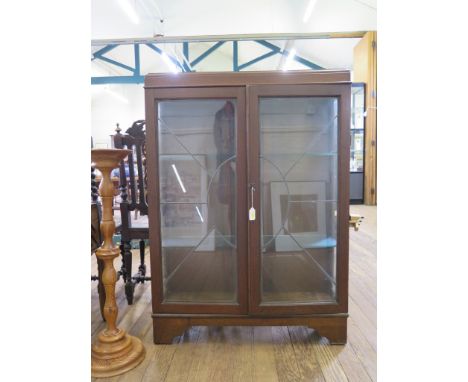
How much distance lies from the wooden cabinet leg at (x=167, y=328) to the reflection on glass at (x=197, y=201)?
95mm

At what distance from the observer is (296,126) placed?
5.24 feet

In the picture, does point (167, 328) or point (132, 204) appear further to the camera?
point (132, 204)

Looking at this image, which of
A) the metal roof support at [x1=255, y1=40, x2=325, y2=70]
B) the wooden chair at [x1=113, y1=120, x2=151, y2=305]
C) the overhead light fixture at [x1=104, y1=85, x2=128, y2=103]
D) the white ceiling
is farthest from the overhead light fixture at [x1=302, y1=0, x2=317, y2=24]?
the overhead light fixture at [x1=104, y1=85, x2=128, y2=103]

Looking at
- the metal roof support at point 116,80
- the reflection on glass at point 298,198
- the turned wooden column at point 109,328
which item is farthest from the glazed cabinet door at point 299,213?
the metal roof support at point 116,80

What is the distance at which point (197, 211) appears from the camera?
160cm

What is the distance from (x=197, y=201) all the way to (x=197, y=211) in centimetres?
5

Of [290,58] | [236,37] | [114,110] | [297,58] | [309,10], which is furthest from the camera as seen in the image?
[114,110]

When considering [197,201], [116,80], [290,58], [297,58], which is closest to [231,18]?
[290,58]

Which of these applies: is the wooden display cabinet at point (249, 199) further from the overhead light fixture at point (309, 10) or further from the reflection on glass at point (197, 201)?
the overhead light fixture at point (309, 10)

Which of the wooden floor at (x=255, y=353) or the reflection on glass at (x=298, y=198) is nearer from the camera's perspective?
the wooden floor at (x=255, y=353)

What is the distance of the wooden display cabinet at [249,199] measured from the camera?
4.67ft

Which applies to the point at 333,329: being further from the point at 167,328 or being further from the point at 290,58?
the point at 290,58
